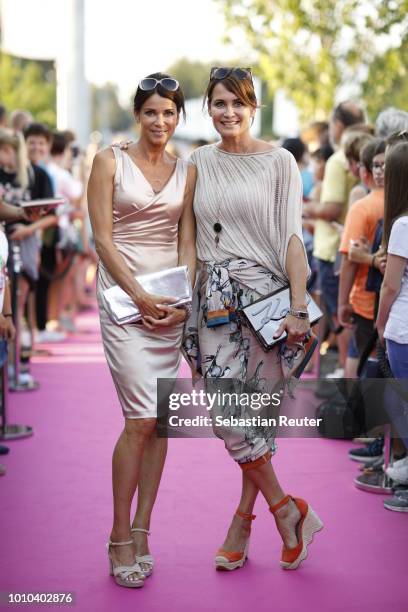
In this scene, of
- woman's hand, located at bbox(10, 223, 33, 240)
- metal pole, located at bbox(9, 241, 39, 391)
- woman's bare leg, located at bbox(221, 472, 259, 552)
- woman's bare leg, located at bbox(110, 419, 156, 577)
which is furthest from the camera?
woman's hand, located at bbox(10, 223, 33, 240)

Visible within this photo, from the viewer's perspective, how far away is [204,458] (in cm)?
652

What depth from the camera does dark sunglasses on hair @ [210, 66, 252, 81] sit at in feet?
14.3

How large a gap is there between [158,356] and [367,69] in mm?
15666

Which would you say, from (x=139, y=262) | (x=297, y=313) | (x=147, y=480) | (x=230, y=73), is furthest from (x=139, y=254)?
(x=147, y=480)

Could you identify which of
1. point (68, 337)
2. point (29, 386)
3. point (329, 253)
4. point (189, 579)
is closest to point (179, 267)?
point (189, 579)

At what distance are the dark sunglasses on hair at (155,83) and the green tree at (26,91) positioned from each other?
35.8 m

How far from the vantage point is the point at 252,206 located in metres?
4.39

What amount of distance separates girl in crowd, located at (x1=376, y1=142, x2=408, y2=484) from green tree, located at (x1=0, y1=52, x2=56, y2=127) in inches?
1395

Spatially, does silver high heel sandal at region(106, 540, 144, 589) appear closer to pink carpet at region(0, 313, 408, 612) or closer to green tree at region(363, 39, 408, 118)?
pink carpet at region(0, 313, 408, 612)

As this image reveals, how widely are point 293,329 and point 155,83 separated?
1.14m

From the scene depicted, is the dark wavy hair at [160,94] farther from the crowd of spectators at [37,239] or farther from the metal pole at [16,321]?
the metal pole at [16,321]

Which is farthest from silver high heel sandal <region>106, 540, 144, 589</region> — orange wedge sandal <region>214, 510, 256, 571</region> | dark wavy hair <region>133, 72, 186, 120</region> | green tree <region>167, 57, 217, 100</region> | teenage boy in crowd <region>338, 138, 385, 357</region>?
green tree <region>167, 57, 217, 100</region>

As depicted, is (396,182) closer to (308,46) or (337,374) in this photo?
(337,374)

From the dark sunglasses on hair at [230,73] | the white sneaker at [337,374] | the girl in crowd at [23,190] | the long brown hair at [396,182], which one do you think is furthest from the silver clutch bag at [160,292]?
the white sneaker at [337,374]
